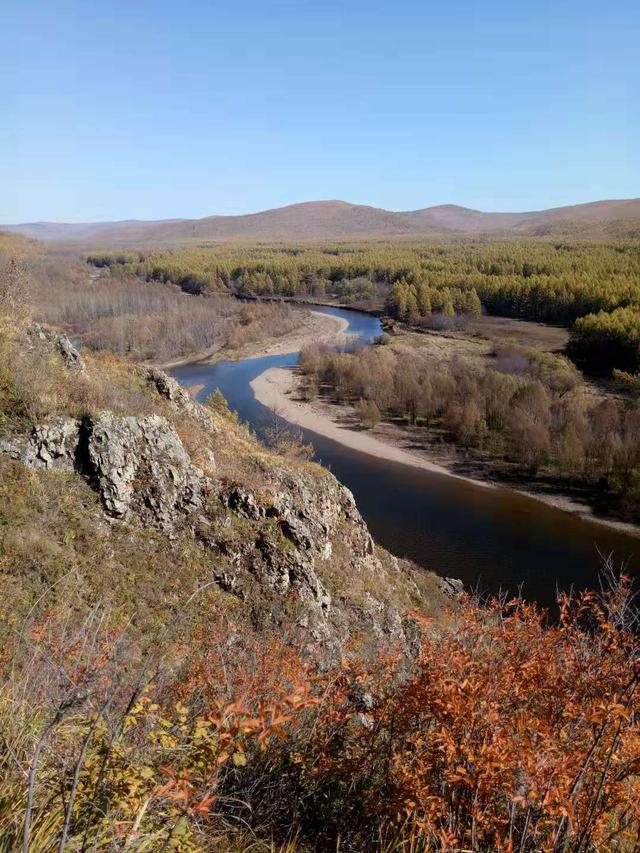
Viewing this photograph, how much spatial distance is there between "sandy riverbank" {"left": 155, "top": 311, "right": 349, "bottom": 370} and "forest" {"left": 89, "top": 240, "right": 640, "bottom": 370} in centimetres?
1369

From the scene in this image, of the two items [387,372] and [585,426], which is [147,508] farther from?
[387,372]

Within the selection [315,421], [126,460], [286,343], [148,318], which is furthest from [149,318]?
[126,460]

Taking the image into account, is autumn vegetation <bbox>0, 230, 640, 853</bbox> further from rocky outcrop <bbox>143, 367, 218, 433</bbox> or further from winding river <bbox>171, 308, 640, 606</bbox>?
winding river <bbox>171, 308, 640, 606</bbox>

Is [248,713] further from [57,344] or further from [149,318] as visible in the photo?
[149,318]

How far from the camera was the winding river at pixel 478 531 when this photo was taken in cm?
2995

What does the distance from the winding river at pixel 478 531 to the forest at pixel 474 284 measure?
30.0 m

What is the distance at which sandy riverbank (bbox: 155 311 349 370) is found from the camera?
3170 inches

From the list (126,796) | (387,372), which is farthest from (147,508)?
(387,372)

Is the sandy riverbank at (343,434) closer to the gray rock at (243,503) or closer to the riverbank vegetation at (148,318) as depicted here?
the riverbank vegetation at (148,318)

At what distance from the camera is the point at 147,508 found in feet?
51.8

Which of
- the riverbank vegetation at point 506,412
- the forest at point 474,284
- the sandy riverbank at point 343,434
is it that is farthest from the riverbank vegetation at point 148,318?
the riverbank vegetation at point 506,412

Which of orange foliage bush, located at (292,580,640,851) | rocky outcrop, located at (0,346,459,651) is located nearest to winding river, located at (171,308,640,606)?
rocky outcrop, located at (0,346,459,651)

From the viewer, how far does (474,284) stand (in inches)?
3898

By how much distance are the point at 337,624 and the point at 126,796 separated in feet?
50.2
